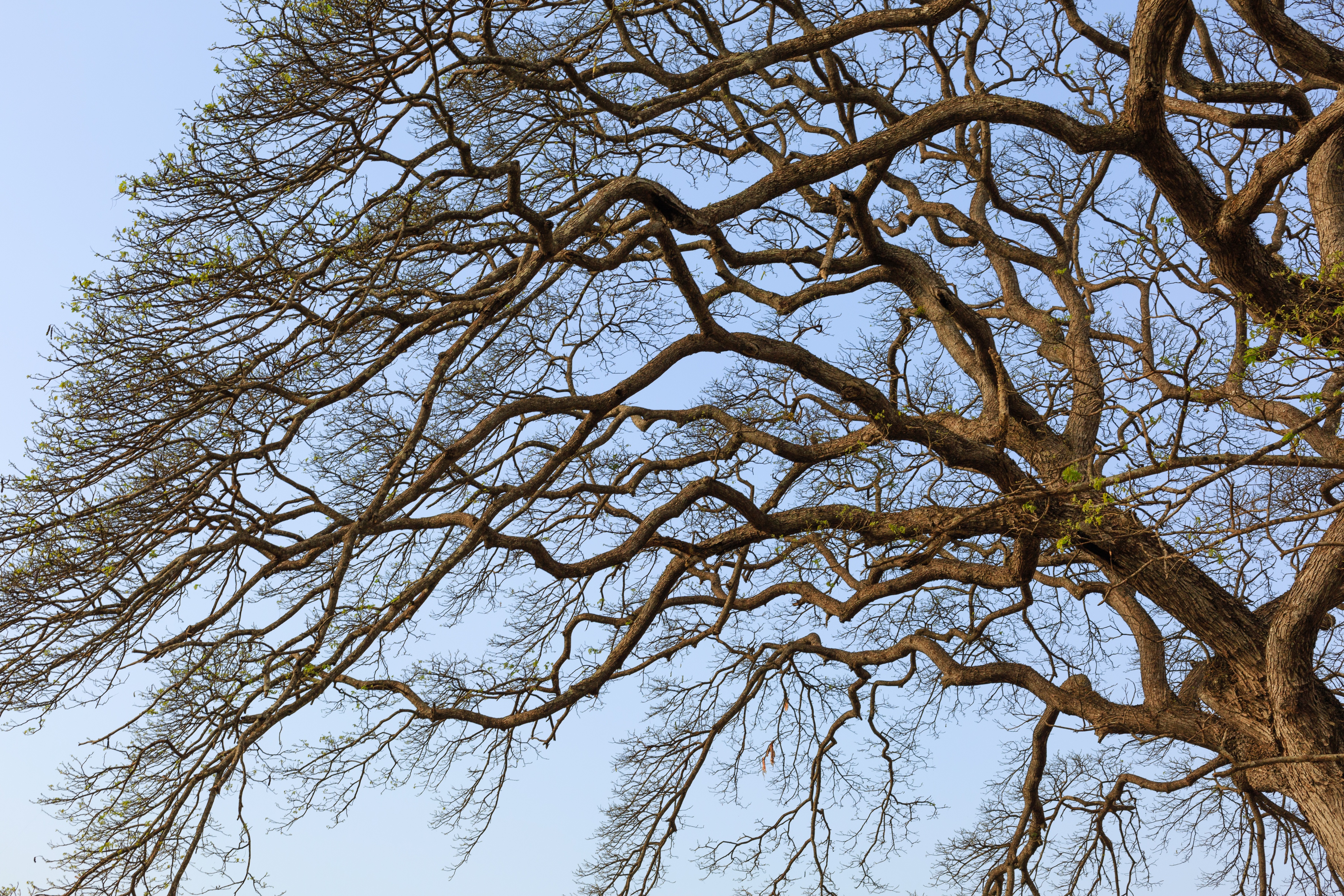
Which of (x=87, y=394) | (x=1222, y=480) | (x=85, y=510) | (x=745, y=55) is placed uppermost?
(x=745, y=55)

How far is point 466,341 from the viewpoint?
196 inches

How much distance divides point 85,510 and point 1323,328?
239 inches

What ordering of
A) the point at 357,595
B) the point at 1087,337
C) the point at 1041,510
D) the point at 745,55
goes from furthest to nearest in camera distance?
the point at 1087,337 < the point at 357,595 < the point at 1041,510 < the point at 745,55

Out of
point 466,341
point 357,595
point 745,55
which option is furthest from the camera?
point 357,595

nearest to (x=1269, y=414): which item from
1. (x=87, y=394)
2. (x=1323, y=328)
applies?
(x=1323, y=328)

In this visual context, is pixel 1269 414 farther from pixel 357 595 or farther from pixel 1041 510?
pixel 357 595

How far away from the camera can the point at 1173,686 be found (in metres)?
8.38

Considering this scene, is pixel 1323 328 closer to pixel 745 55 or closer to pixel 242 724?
pixel 745 55

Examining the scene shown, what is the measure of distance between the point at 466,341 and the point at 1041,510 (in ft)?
11.2

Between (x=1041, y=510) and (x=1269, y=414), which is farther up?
(x=1269, y=414)

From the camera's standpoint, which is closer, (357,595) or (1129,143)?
(1129,143)

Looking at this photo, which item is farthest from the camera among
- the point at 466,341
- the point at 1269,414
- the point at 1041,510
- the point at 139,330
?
the point at 1269,414

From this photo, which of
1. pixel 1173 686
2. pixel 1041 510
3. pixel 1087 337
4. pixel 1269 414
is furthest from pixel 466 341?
pixel 1173 686

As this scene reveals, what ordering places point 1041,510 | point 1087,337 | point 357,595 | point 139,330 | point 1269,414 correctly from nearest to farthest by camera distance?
point 139,330
point 1041,510
point 357,595
point 1269,414
point 1087,337
